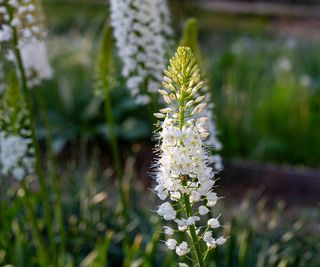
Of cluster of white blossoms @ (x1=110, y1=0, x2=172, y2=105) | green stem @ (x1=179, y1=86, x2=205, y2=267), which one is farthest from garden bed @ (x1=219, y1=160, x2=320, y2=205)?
green stem @ (x1=179, y1=86, x2=205, y2=267)

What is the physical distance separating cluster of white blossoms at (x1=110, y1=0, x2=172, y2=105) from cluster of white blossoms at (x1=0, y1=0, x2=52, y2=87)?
0.47 metres

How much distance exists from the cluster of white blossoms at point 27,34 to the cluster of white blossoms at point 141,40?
0.47 metres

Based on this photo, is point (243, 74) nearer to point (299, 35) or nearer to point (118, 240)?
point (118, 240)

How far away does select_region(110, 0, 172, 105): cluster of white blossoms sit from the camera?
3.66m

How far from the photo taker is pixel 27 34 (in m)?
3.80

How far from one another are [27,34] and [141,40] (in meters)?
0.65

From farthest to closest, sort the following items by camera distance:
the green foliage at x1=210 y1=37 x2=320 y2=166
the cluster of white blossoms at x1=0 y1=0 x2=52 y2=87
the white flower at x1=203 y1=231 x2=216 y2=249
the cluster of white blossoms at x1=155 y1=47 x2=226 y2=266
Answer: the green foliage at x1=210 y1=37 x2=320 y2=166, the cluster of white blossoms at x1=0 y1=0 x2=52 y2=87, the white flower at x1=203 y1=231 x2=216 y2=249, the cluster of white blossoms at x1=155 y1=47 x2=226 y2=266

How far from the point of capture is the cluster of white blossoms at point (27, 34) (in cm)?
361

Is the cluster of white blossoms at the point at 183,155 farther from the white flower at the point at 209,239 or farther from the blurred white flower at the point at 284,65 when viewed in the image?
the blurred white flower at the point at 284,65

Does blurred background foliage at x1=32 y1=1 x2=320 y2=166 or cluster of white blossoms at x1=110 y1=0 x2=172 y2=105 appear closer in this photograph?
cluster of white blossoms at x1=110 y1=0 x2=172 y2=105

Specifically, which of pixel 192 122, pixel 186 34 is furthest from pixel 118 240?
pixel 192 122

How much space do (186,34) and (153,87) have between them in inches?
18.6

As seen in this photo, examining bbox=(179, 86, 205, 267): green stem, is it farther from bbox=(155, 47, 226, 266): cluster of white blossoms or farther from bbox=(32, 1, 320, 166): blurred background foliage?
bbox=(32, 1, 320, 166): blurred background foliage

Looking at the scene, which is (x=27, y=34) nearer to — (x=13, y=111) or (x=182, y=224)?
(x=13, y=111)
